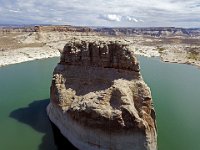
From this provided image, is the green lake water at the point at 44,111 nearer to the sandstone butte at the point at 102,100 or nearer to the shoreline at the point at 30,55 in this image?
the sandstone butte at the point at 102,100

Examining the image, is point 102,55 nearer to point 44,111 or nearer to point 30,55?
point 44,111

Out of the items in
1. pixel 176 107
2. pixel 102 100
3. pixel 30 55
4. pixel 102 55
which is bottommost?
pixel 30 55

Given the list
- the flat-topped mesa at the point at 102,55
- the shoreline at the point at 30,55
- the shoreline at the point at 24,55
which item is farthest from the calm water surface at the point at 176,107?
the shoreline at the point at 24,55

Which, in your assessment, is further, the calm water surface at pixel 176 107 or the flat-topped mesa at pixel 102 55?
the calm water surface at pixel 176 107

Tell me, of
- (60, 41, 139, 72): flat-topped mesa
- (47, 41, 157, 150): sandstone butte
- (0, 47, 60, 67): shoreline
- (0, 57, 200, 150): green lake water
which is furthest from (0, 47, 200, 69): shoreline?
(47, 41, 157, 150): sandstone butte

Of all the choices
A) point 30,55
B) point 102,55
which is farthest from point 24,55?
point 102,55

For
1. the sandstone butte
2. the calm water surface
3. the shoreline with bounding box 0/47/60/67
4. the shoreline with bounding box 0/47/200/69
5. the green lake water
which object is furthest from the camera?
the shoreline with bounding box 0/47/200/69

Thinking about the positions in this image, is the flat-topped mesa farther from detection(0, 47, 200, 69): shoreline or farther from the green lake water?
detection(0, 47, 200, 69): shoreline

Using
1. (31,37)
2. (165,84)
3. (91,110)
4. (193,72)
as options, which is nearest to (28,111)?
(91,110)
